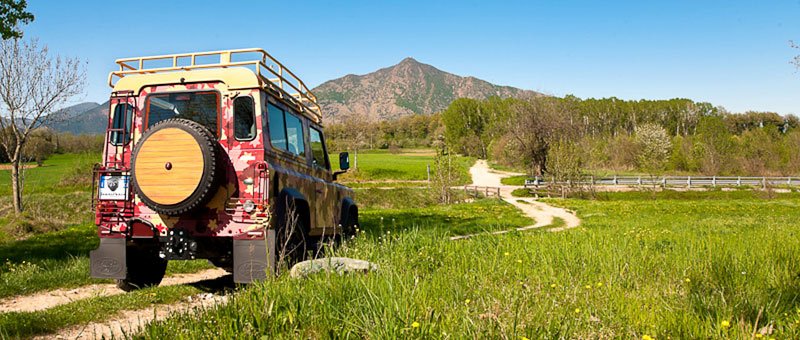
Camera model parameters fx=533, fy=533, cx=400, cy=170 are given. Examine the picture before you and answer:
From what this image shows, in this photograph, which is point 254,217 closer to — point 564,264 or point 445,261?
point 445,261

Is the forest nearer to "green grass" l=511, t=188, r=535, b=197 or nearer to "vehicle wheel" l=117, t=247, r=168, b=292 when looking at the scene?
"green grass" l=511, t=188, r=535, b=197

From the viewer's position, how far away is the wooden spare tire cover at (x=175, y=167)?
6.07 meters

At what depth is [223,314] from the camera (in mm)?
3982

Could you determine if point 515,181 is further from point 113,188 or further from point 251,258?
point 113,188

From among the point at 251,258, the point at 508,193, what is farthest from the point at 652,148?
the point at 251,258

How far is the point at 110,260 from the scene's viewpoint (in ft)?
21.9

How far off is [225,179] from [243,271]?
1.13 m

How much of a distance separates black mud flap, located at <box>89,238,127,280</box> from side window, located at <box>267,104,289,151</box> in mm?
2229

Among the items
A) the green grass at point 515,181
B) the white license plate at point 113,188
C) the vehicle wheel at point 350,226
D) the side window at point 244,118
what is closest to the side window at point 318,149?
the vehicle wheel at point 350,226

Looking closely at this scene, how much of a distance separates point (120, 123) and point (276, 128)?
2.01 metres

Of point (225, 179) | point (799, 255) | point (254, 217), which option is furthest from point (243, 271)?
point (799, 255)

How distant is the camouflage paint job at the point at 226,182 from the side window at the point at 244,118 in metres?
0.05

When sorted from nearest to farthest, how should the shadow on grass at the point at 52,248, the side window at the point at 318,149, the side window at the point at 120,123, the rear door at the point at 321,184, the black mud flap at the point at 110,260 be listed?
the black mud flap at the point at 110,260
the side window at the point at 120,123
the rear door at the point at 321,184
the side window at the point at 318,149
the shadow on grass at the point at 52,248

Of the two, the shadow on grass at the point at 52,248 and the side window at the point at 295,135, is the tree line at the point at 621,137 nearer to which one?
the shadow on grass at the point at 52,248
